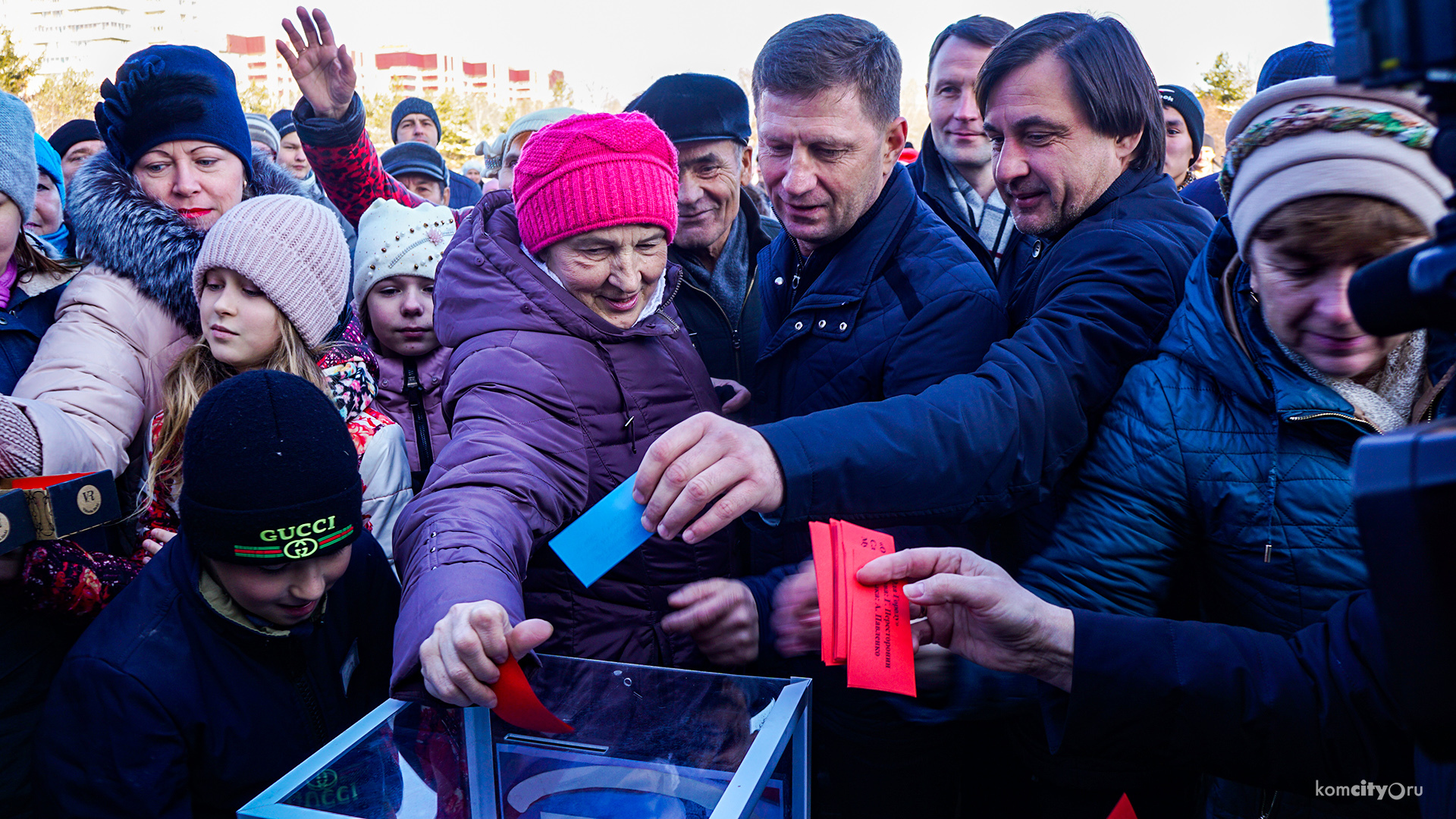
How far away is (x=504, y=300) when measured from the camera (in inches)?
74.3

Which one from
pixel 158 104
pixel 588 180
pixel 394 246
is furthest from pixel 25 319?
pixel 588 180

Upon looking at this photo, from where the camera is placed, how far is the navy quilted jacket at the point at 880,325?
188cm

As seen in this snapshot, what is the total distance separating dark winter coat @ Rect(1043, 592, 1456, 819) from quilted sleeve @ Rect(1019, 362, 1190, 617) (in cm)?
18

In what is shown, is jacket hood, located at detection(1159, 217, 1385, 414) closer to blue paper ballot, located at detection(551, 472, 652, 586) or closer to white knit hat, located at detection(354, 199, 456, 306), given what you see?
blue paper ballot, located at detection(551, 472, 652, 586)

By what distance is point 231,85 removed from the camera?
2.70 metres

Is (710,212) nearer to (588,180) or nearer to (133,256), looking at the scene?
(588,180)

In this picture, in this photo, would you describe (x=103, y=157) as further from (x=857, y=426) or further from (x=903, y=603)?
(x=903, y=603)

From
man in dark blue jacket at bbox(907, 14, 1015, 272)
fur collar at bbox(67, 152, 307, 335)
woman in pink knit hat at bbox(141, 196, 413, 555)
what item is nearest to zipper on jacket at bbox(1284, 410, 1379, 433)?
woman in pink knit hat at bbox(141, 196, 413, 555)

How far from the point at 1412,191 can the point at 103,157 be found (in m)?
3.01

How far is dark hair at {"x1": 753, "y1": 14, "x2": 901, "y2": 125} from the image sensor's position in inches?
82.7

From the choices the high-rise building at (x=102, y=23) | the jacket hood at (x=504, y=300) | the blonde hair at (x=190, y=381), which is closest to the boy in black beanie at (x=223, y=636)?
the jacket hood at (x=504, y=300)

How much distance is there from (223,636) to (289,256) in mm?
1089

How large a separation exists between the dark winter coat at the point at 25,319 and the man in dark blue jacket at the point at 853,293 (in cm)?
181

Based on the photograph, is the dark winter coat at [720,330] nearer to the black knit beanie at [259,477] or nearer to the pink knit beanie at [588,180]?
the pink knit beanie at [588,180]
